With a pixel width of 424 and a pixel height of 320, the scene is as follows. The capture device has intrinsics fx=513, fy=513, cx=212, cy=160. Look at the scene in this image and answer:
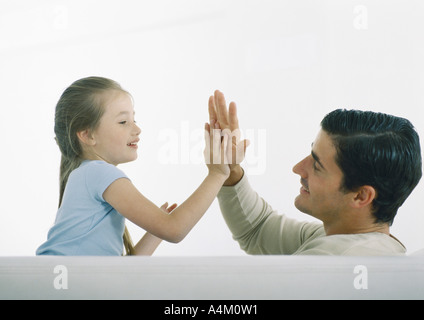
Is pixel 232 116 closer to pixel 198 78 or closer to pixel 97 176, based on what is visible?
pixel 97 176

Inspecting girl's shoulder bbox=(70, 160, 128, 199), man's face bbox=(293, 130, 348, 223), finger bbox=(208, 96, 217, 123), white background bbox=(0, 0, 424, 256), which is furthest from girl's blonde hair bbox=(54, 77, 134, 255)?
white background bbox=(0, 0, 424, 256)

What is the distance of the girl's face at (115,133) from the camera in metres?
1.12

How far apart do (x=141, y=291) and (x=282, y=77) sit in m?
1.51

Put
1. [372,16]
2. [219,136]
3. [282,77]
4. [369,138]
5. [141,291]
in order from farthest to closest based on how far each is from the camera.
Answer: [282,77] → [372,16] → [219,136] → [369,138] → [141,291]

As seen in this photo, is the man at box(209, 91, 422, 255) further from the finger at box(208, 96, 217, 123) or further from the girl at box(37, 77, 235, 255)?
the girl at box(37, 77, 235, 255)

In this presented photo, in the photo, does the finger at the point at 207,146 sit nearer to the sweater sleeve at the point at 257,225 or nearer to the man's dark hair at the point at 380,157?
the sweater sleeve at the point at 257,225

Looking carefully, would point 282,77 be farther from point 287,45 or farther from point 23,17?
point 23,17

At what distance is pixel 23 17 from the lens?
2207 millimetres

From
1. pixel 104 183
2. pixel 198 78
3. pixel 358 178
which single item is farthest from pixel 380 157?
pixel 198 78

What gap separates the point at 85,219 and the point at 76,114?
9.5 inches

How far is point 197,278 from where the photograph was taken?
786mm

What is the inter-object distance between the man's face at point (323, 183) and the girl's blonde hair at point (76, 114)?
1.50ft

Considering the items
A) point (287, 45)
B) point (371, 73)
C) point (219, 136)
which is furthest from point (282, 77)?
point (219, 136)
